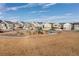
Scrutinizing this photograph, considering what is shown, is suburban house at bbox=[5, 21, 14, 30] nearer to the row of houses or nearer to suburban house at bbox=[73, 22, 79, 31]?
the row of houses

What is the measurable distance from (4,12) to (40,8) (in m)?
0.39

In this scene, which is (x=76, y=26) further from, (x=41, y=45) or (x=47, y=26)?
(x=41, y=45)

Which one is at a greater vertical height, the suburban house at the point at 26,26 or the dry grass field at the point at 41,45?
the suburban house at the point at 26,26

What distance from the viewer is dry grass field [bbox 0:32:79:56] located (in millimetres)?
2338

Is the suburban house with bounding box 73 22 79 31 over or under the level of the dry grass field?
over

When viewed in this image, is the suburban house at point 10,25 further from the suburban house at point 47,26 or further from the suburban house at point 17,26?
the suburban house at point 47,26

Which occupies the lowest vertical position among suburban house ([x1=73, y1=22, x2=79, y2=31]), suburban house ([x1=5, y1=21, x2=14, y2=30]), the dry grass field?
the dry grass field

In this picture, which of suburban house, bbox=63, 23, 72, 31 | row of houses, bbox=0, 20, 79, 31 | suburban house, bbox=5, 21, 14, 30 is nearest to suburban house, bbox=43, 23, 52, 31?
row of houses, bbox=0, 20, 79, 31

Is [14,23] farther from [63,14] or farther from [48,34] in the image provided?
[63,14]

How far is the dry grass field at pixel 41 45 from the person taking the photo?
234cm

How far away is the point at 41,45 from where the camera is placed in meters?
2.35

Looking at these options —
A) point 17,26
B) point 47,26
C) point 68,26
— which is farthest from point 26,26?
point 68,26

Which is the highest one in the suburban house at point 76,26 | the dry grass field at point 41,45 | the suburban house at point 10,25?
the suburban house at point 10,25

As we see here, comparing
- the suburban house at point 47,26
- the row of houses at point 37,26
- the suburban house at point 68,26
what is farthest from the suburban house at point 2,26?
the suburban house at point 68,26
